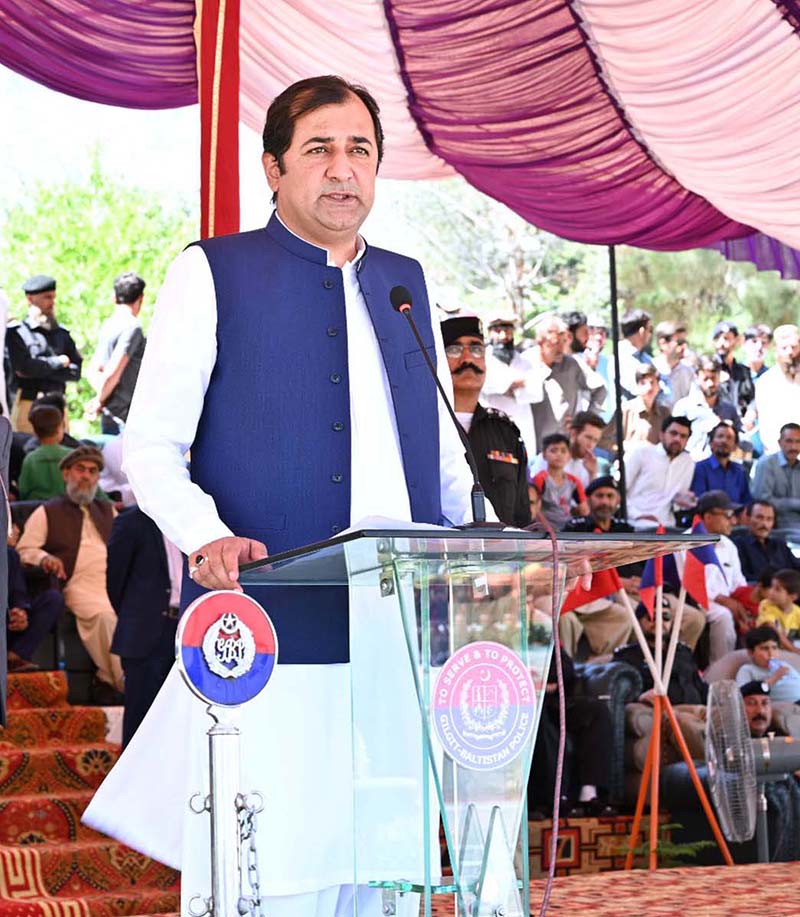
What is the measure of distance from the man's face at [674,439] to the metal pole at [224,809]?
26.7 ft

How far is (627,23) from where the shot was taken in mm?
6602

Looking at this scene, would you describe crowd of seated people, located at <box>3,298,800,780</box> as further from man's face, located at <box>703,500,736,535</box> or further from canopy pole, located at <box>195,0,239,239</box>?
canopy pole, located at <box>195,0,239,239</box>

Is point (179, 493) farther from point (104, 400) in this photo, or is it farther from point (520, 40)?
point (104, 400)

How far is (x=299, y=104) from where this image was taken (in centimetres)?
242

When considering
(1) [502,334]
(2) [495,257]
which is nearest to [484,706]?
(1) [502,334]

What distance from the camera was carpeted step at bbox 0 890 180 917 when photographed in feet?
16.7

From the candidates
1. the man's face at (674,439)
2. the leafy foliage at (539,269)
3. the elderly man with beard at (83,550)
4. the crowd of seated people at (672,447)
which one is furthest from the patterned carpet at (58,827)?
the leafy foliage at (539,269)

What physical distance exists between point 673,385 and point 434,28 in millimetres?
4855

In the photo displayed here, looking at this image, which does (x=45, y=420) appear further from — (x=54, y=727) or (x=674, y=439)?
(x=674, y=439)

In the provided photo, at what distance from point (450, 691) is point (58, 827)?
4.34 meters

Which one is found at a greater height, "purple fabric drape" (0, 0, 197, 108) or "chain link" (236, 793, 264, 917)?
"purple fabric drape" (0, 0, 197, 108)

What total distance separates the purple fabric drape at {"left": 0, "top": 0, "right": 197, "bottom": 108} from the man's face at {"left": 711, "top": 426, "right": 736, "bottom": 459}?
15.7 ft

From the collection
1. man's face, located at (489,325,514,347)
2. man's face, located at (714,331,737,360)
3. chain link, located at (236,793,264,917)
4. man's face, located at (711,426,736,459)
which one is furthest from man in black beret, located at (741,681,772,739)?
chain link, located at (236,793,264,917)

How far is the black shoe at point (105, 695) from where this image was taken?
23.6ft
